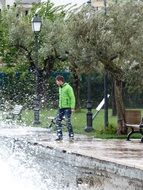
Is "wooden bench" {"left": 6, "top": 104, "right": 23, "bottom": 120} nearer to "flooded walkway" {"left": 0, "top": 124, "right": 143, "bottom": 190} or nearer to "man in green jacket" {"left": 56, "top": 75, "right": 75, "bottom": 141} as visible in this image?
"flooded walkway" {"left": 0, "top": 124, "right": 143, "bottom": 190}

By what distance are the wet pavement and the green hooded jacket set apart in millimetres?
1023

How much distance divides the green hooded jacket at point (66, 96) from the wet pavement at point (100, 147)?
1.02 meters

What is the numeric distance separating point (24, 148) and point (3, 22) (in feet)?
81.6

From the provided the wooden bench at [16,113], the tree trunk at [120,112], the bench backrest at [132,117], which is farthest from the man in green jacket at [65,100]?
the wooden bench at [16,113]

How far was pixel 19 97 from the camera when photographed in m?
44.2

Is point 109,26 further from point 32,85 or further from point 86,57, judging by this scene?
point 32,85

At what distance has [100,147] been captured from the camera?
17812 mm

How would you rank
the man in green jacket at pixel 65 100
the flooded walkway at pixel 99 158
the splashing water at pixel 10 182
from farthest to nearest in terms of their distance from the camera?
the man in green jacket at pixel 65 100
the splashing water at pixel 10 182
the flooded walkway at pixel 99 158

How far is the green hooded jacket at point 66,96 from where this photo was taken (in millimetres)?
19812

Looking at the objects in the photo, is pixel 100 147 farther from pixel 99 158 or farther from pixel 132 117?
pixel 132 117

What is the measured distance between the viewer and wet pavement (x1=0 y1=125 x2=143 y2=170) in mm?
14458

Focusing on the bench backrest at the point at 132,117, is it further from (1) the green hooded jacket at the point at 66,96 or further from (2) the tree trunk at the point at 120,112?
(1) the green hooded jacket at the point at 66,96

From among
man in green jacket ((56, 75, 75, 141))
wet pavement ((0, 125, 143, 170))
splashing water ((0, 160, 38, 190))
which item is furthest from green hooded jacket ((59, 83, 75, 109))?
splashing water ((0, 160, 38, 190))

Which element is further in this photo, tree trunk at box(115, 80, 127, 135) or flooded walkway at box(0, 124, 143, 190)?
tree trunk at box(115, 80, 127, 135)
